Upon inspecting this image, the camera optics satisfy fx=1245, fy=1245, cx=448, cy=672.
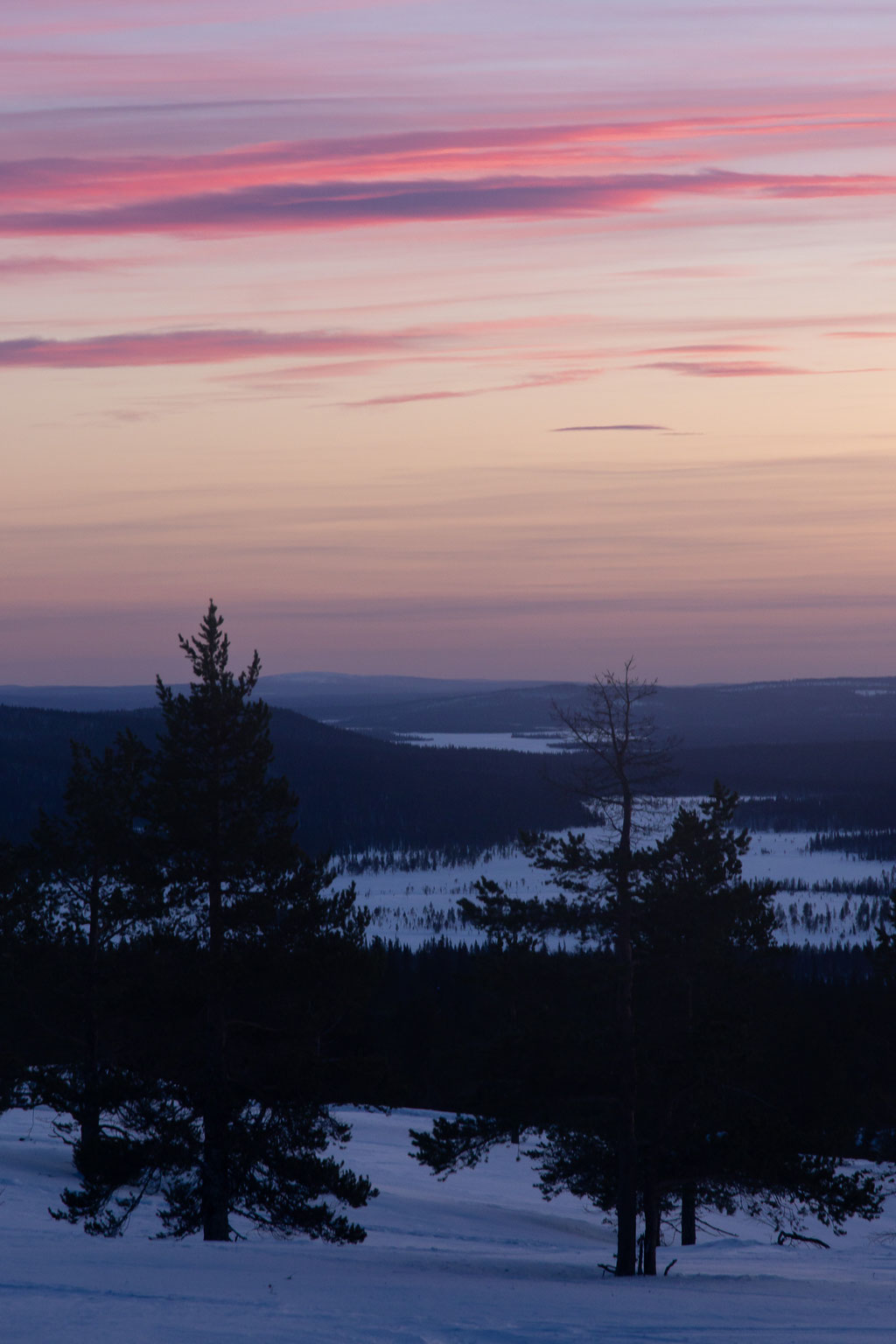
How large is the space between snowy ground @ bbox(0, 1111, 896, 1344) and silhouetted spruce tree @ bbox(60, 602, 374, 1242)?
87cm

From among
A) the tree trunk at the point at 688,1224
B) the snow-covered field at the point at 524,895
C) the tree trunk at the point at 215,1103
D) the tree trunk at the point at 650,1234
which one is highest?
the tree trunk at the point at 215,1103

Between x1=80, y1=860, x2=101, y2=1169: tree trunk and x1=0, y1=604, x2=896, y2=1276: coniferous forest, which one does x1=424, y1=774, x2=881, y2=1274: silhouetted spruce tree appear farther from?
x1=80, y1=860, x2=101, y2=1169: tree trunk

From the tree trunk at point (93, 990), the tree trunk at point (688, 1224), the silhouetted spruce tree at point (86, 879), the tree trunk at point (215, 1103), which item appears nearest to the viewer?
the tree trunk at point (215, 1103)

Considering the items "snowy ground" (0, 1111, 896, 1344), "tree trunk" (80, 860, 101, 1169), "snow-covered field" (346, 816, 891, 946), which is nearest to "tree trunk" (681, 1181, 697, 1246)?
"snowy ground" (0, 1111, 896, 1344)

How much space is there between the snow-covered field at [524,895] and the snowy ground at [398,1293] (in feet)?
302

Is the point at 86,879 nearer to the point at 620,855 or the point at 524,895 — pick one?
the point at 620,855

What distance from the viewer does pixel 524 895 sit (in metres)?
178

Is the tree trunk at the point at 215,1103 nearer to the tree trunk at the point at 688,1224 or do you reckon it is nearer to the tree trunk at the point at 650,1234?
the tree trunk at the point at 650,1234

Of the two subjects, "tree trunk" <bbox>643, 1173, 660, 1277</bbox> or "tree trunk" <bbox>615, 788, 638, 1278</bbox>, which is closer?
"tree trunk" <bbox>615, 788, 638, 1278</bbox>

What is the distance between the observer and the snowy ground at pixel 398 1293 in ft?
40.1

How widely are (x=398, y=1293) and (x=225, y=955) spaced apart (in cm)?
579

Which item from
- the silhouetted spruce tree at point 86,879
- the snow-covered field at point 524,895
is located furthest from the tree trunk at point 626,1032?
the snow-covered field at point 524,895

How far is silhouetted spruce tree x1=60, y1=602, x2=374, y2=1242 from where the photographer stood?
61.3 feet

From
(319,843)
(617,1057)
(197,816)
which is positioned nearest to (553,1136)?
(617,1057)
